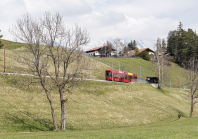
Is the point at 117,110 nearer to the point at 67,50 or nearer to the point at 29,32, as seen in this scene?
the point at 67,50

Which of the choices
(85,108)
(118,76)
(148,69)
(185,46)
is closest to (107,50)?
(148,69)

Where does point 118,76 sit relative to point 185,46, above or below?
below

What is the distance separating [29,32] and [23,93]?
13972mm

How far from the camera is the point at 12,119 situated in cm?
2305

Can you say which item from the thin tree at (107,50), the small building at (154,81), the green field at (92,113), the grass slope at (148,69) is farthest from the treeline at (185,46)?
the green field at (92,113)

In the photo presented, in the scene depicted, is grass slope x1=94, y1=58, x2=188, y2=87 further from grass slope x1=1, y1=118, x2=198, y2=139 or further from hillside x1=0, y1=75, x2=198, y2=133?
grass slope x1=1, y1=118, x2=198, y2=139

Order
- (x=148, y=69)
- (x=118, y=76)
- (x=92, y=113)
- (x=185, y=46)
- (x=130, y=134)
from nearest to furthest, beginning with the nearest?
(x=130, y=134) → (x=92, y=113) → (x=118, y=76) → (x=148, y=69) → (x=185, y=46)

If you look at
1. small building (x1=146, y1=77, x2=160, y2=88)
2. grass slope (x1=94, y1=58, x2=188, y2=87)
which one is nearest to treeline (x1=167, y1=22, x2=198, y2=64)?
grass slope (x1=94, y1=58, x2=188, y2=87)

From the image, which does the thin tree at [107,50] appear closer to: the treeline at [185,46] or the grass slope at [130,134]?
the treeline at [185,46]

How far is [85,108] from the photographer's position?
1329 inches

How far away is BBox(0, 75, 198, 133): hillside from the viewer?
24.2 meters

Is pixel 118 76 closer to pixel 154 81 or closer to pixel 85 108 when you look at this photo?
pixel 154 81

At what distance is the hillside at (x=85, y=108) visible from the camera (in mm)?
24198

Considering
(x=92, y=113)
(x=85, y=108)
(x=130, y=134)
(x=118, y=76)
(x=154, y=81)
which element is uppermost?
(x=118, y=76)
